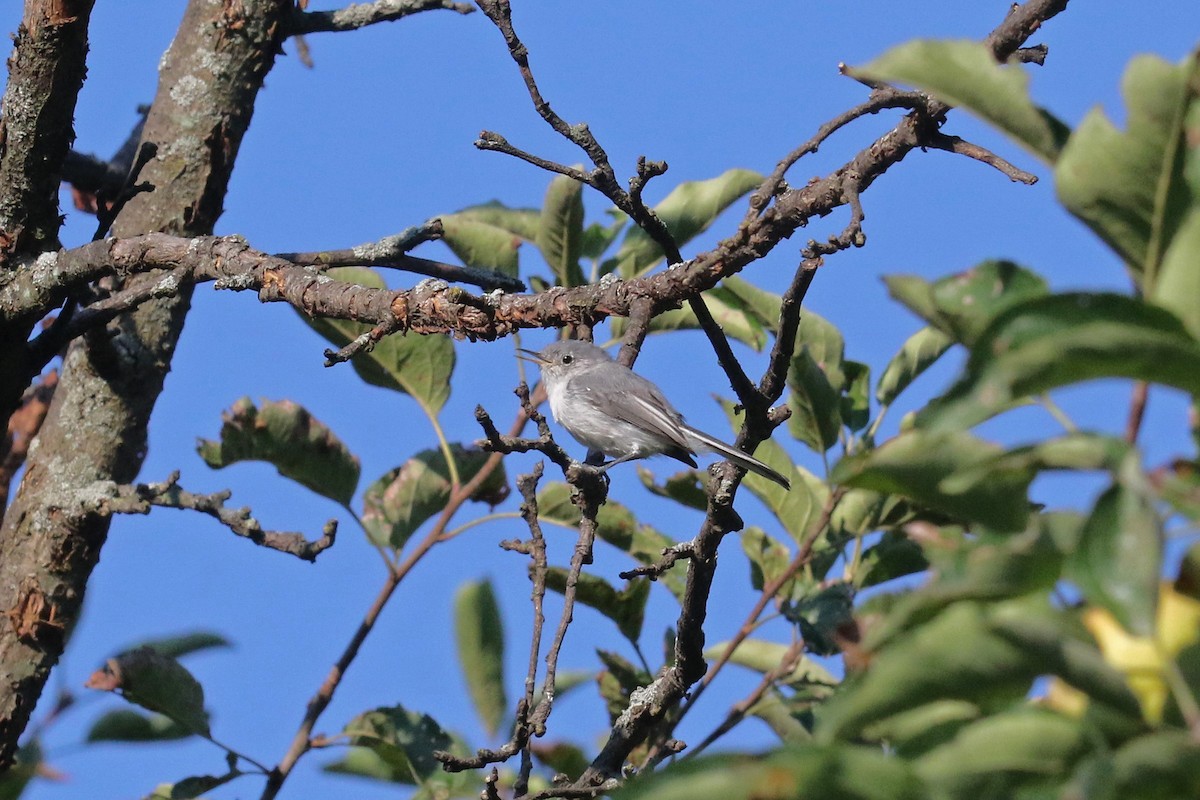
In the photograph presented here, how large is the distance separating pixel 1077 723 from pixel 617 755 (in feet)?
6.17

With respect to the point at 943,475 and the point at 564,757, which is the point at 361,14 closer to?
the point at 564,757

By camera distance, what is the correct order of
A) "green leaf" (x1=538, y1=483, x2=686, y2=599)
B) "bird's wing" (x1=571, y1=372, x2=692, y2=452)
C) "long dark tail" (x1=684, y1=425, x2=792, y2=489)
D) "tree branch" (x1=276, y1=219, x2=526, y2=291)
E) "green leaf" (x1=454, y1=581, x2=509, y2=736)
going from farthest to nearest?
"bird's wing" (x1=571, y1=372, x2=692, y2=452) → "green leaf" (x1=454, y1=581, x2=509, y2=736) → "green leaf" (x1=538, y1=483, x2=686, y2=599) → "tree branch" (x1=276, y1=219, x2=526, y2=291) → "long dark tail" (x1=684, y1=425, x2=792, y2=489)

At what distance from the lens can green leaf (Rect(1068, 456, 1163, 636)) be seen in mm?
915

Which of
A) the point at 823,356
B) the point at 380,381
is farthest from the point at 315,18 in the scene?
the point at 823,356

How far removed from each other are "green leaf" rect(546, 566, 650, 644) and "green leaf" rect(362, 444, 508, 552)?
16.7 inches

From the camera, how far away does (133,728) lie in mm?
4016

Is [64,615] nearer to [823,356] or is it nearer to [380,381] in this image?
[380,381]

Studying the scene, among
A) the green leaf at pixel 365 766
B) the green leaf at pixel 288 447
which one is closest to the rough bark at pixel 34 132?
the green leaf at pixel 288 447

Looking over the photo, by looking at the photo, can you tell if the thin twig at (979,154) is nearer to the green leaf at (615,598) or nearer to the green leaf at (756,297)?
the green leaf at (756,297)

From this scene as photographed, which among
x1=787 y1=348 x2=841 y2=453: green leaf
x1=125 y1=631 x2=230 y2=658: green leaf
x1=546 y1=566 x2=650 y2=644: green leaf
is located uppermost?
x1=787 y1=348 x2=841 y2=453: green leaf

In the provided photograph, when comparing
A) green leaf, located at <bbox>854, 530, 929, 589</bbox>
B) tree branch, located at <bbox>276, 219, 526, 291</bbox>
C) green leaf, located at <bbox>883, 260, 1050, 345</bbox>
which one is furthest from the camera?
green leaf, located at <bbox>854, 530, 929, 589</bbox>

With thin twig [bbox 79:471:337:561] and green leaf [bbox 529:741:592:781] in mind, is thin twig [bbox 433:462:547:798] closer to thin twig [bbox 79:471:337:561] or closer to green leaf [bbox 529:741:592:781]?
thin twig [bbox 79:471:337:561]

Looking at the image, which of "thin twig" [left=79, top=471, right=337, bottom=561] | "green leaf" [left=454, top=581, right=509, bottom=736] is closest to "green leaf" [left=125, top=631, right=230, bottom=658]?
"thin twig" [left=79, top=471, right=337, bottom=561]

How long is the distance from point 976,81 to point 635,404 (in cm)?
381
